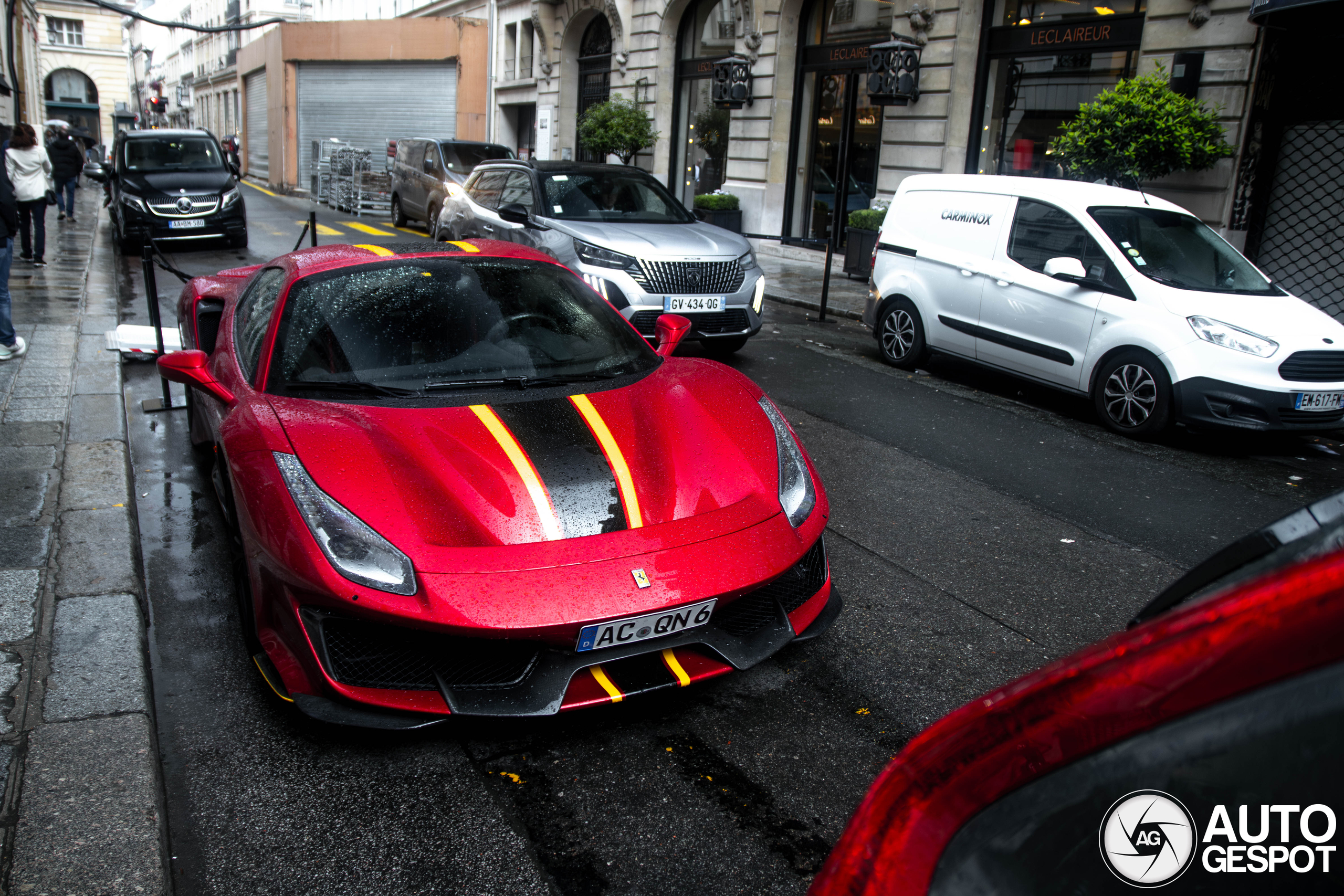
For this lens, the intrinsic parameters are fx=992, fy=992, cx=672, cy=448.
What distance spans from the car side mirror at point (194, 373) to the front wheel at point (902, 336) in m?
6.55

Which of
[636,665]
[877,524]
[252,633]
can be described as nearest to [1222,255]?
[877,524]

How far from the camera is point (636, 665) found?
2824 millimetres

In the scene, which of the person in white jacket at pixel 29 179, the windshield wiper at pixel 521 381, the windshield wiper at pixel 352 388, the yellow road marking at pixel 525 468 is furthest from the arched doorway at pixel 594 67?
the yellow road marking at pixel 525 468

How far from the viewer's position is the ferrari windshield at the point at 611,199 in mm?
9414

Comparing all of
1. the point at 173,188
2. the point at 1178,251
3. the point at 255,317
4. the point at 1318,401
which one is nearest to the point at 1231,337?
the point at 1318,401

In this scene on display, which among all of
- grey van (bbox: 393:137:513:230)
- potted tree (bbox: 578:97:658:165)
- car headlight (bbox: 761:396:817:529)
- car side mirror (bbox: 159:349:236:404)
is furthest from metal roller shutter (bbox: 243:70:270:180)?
car headlight (bbox: 761:396:817:529)

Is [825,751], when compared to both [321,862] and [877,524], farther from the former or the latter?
[877,524]

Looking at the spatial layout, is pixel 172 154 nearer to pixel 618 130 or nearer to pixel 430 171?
pixel 430 171

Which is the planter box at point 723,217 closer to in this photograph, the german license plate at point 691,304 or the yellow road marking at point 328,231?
the yellow road marking at point 328,231

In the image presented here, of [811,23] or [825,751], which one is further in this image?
[811,23]

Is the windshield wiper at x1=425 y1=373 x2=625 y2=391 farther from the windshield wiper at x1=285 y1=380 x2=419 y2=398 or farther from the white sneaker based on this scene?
the white sneaker

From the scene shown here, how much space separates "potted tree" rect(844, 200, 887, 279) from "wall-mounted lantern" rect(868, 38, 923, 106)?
196 centimetres

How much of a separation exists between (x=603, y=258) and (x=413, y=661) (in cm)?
603

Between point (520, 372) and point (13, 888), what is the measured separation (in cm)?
221
